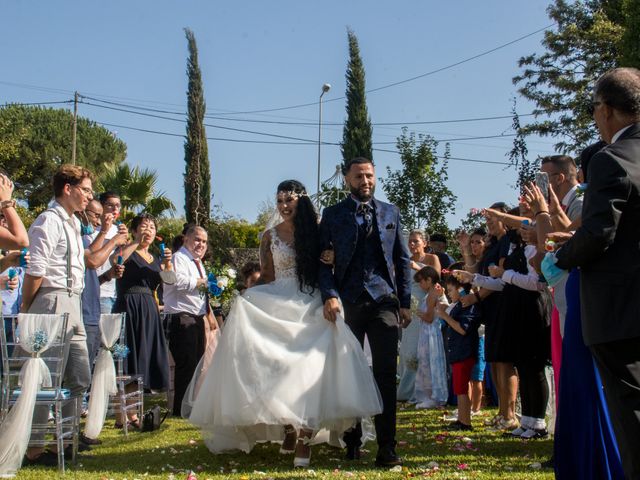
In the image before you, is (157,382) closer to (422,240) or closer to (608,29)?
(422,240)

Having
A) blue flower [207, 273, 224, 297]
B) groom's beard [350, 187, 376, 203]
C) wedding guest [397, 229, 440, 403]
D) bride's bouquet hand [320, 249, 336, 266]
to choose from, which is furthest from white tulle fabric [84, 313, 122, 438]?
wedding guest [397, 229, 440, 403]

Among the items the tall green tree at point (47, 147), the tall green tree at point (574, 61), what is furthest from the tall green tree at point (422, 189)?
the tall green tree at point (47, 147)

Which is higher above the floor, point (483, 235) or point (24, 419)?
point (483, 235)

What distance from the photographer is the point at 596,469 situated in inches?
179

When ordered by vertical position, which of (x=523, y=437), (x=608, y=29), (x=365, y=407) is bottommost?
(x=523, y=437)

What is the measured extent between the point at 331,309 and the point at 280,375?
687 mm

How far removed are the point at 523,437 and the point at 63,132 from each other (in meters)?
55.1

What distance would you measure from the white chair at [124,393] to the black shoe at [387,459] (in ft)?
10.7

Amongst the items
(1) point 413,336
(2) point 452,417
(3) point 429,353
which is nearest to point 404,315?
(2) point 452,417

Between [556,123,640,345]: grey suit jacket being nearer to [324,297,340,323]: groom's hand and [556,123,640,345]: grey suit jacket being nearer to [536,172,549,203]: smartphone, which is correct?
[536,172,549,203]: smartphone

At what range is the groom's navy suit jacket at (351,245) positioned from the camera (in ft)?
20.9

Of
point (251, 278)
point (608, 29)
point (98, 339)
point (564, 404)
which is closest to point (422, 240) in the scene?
point (251, 278)

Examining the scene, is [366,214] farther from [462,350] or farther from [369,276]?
[462,350]

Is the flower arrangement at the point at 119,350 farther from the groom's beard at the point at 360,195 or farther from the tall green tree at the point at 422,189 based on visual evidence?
the tall green tree at the point at 422,189
